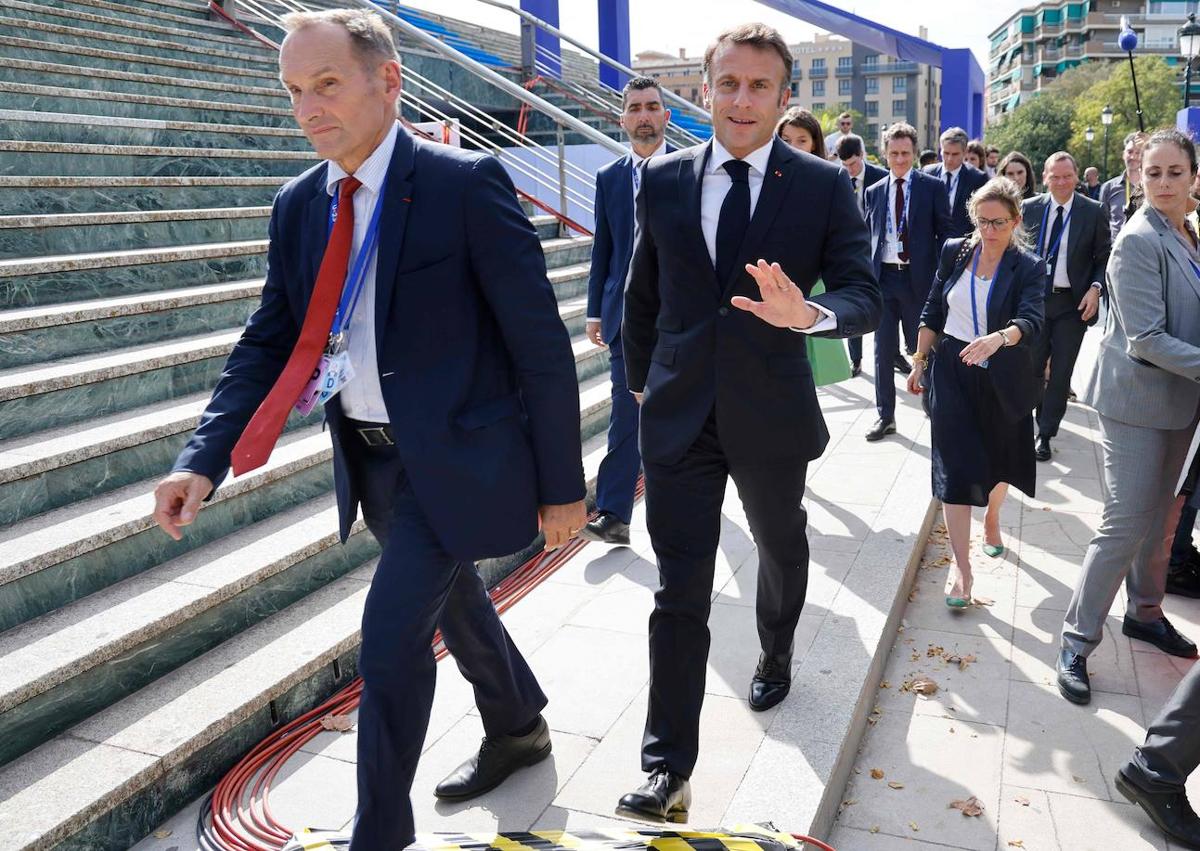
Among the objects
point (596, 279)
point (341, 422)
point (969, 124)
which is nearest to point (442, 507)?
point (341, 422)

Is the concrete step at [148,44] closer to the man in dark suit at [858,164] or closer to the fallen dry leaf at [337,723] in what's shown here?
the man in dark suit at [858,164]

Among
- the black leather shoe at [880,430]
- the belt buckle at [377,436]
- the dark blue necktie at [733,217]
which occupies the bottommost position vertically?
the black leather shoe at [880,430]

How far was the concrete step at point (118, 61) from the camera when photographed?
7.09 metres

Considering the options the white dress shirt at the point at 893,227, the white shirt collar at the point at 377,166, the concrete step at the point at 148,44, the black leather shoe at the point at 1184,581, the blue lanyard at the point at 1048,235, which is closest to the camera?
the white shirt collar at the point at 377,166

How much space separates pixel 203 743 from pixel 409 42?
12773 millimetres

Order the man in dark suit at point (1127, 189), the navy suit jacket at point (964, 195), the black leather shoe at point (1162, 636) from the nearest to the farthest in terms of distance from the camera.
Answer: the black leather shoe at point (1162, 636)
the man in dark suit at point (1127, 189)
the navy suit jacket at point (964, 195)

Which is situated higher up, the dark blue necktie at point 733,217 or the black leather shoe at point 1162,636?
the dark blue necktie at point 733,217

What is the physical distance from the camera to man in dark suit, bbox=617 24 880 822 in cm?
279

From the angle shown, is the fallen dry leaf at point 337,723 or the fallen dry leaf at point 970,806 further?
the fallen dry leaf at point 337,723

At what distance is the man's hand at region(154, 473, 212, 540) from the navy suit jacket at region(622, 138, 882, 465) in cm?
126

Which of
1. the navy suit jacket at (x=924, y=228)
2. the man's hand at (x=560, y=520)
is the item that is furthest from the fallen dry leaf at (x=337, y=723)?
the navy suit jacket at (x=924, y=228)

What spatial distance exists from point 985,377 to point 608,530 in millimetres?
1910

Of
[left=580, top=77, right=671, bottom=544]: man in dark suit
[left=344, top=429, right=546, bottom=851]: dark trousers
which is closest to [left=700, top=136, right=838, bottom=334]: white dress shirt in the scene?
[left=344, top=429, right=546, bottom=851]: dark trousers

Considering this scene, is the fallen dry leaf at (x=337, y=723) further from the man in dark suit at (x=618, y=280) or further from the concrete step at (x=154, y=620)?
the man in dark suit at (x=618, y=280)
